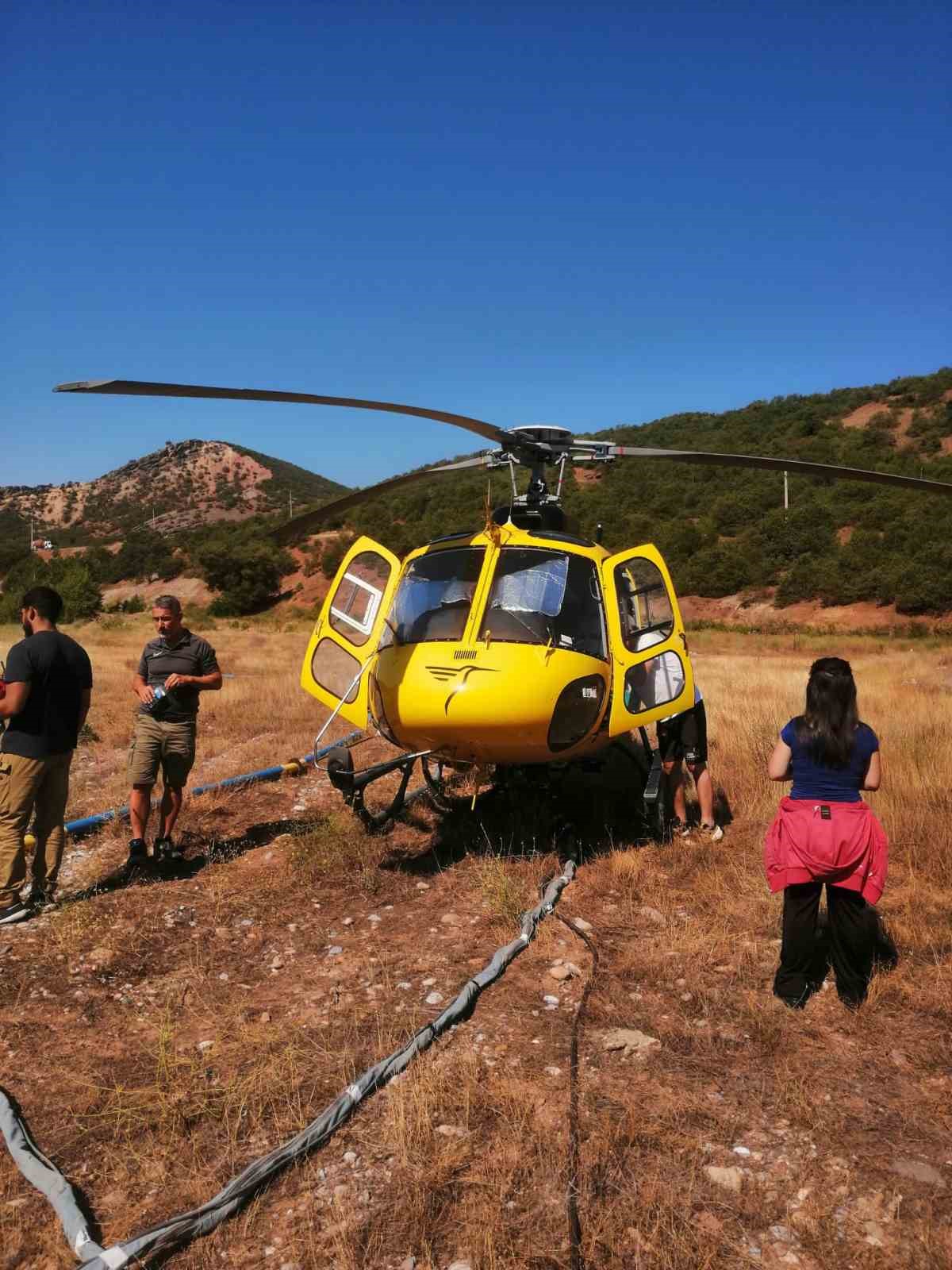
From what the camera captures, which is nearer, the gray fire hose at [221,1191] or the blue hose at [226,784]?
the gray fire hose at [221,1191]

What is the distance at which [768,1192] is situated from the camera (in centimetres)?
286

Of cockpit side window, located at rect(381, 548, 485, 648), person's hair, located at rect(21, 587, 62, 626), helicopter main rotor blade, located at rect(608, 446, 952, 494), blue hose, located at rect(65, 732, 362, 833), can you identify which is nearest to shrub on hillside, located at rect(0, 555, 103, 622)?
blue hose, located at rect(65, 732, 362, 833)

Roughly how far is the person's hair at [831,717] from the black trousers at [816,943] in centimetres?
63

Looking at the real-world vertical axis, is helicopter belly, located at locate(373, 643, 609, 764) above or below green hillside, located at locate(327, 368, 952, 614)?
below

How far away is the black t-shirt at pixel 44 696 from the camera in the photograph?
5.01m

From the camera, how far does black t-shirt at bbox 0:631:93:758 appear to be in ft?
16.4

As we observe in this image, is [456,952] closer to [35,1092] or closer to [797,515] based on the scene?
[35,1092]

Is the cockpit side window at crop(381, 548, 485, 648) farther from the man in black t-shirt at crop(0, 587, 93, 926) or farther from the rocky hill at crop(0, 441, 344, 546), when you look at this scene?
the rocky hill at crop(0, 441, 344, 546)

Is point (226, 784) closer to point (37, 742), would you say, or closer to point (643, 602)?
point (37, 742)

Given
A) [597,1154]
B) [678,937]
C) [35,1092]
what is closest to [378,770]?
[678,937]

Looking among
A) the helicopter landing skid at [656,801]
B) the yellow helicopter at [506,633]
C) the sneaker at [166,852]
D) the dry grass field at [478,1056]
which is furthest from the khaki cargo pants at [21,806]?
the helicopter landing skid at [656,801]

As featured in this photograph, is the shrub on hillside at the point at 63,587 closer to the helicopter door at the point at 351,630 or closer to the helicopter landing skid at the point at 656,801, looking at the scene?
the helicopter door at the point at 351,630

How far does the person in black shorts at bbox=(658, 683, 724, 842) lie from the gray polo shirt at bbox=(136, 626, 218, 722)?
11.5 feet

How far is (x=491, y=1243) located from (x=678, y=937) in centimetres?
252
